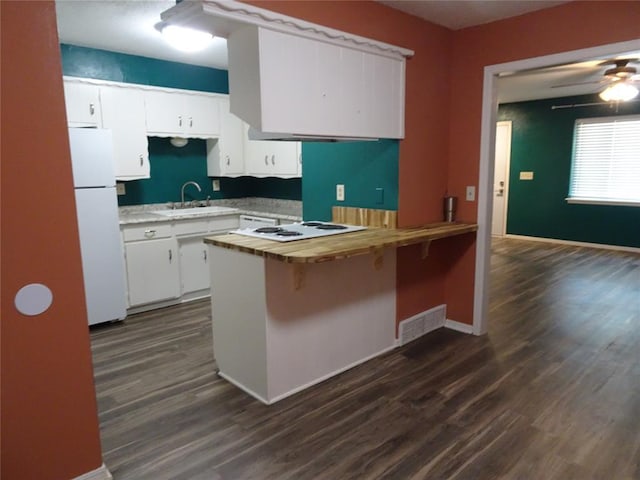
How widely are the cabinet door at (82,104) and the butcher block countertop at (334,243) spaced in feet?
6.86

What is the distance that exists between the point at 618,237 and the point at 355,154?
5535mm

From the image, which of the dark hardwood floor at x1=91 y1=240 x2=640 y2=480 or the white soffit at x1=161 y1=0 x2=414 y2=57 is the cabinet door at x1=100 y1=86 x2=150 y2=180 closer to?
the dark hardwood floor at x1=91 y1=240 x2=640 y2=480

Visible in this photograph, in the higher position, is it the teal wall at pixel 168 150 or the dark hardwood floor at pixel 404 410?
the teal wall at pixel 168 150

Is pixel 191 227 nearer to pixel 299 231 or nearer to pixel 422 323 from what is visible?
pixel 299 231

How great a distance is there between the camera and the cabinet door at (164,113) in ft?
14.6

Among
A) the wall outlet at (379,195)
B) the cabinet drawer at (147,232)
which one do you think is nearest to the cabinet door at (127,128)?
the cabinet drawer at (147,232)

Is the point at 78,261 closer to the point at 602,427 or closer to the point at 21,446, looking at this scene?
the point at 21,446

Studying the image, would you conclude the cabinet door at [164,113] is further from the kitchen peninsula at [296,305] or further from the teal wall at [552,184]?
the teal wall at [552,184]

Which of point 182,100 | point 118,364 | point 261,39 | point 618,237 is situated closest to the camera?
point 261,39

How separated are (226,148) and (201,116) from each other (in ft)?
1.51

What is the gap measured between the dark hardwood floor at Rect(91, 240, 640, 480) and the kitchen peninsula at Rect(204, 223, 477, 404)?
13 centimetres

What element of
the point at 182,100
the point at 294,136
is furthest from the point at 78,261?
the point at 182,100

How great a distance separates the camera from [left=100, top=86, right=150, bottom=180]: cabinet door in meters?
4.18

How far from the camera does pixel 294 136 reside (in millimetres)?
2701
